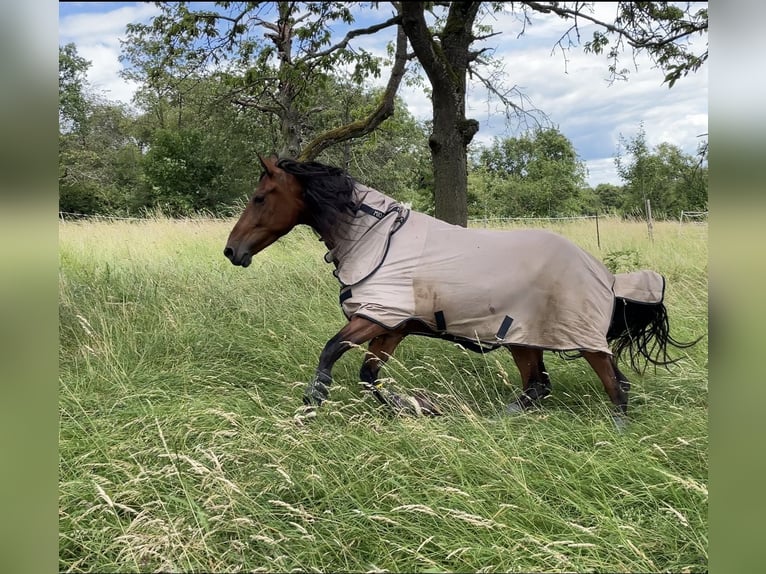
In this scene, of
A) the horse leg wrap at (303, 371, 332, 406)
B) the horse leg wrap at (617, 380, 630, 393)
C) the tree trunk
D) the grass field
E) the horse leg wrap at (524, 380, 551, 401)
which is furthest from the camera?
the tree trunk

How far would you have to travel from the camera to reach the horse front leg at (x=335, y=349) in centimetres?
279

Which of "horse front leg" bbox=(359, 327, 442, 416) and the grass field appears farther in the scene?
"horse front leg" bbox=(359, 327, 442, 416)

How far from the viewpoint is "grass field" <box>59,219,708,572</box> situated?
1.81 meters

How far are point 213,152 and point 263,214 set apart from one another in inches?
187

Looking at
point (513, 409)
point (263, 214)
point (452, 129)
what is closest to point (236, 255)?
point (263, 214)

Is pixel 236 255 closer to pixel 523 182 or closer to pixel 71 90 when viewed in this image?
pixel 71 90

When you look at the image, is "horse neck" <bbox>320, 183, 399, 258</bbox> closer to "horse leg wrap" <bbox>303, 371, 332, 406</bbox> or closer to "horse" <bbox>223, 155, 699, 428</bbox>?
"horse" <bbox>223, 155, 699, 428</bbox>

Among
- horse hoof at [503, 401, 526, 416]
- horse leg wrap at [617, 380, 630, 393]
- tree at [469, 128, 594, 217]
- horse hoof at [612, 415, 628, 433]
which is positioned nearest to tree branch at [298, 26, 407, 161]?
horse hoof at [503, 401, 526, 416]

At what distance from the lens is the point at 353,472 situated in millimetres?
2203

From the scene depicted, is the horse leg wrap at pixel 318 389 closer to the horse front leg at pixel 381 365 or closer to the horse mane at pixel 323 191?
the horse front leg at pixel 381 365

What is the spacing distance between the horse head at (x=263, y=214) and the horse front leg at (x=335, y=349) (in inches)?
29.1

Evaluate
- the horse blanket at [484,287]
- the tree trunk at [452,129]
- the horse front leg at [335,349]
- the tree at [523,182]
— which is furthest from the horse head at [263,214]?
the tree at [523,182]

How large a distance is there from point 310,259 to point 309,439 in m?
4.50
